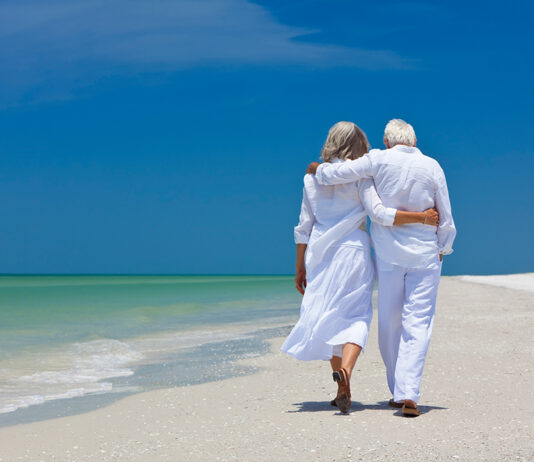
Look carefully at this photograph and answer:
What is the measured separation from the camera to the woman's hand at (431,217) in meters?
4.41

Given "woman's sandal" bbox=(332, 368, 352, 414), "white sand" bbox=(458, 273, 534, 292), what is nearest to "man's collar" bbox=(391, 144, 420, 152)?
"woman's sandal" bbox=(332, 368, 352, 414)

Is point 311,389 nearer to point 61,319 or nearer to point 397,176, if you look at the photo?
point 397,176

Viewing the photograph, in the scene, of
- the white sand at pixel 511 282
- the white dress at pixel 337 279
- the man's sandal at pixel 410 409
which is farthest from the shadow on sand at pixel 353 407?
the white sand at pixel 511 282

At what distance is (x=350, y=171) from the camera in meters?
4.41

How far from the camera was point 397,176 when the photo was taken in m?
4.43

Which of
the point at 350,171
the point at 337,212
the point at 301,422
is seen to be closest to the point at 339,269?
the point at 337,212

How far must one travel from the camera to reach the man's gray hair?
454 cm

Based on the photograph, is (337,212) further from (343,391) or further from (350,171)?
(343,391)

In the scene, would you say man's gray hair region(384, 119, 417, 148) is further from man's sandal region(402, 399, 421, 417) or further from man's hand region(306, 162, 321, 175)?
man's sandal region(402, 399, 421, 417)

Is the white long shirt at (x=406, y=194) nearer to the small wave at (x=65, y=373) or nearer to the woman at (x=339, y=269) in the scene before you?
the woman at (x=339, y=269)

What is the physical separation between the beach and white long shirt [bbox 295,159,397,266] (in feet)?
3.71

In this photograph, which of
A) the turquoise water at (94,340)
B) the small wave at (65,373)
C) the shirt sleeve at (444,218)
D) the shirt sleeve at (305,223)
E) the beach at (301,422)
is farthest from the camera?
the turquoise water at (94,340)

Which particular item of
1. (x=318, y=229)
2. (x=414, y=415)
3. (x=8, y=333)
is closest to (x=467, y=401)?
(x=414, y=415)

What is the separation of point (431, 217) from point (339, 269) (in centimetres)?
69
